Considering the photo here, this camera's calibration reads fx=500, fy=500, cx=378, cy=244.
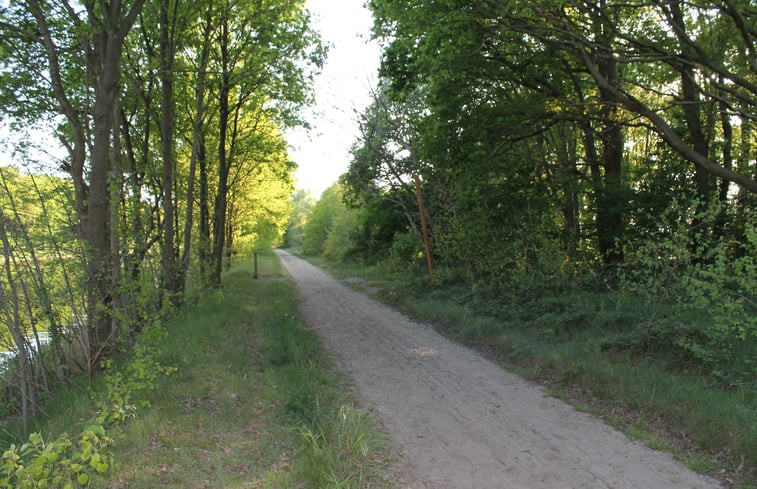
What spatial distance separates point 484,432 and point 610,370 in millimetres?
2660

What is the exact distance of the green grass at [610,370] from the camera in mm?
5262

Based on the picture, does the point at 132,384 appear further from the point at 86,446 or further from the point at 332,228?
the point at 332,228

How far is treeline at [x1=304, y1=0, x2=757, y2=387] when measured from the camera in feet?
30.9

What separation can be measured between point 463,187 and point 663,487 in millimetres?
11097

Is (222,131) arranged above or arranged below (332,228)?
above

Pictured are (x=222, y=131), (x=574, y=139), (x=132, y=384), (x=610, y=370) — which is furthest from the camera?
(x=222, y=131)

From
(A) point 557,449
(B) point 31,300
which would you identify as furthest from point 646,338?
(B) point 31,300

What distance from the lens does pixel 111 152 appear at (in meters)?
11.7

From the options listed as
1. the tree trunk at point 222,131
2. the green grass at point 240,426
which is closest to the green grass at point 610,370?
the green grass at point 240,426

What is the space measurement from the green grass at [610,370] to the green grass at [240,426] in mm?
3224

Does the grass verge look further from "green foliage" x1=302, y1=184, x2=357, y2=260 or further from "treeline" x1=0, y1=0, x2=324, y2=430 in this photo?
"green foliage" x1=302, y1=184, x2=357, y2=260

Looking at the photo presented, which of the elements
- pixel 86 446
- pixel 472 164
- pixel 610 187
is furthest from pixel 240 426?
pixel 610 187

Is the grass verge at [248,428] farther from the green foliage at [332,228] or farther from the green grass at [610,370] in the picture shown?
the green foliage at [332,228]

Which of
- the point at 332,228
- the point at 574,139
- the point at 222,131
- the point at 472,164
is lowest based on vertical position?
the point at 332,228
